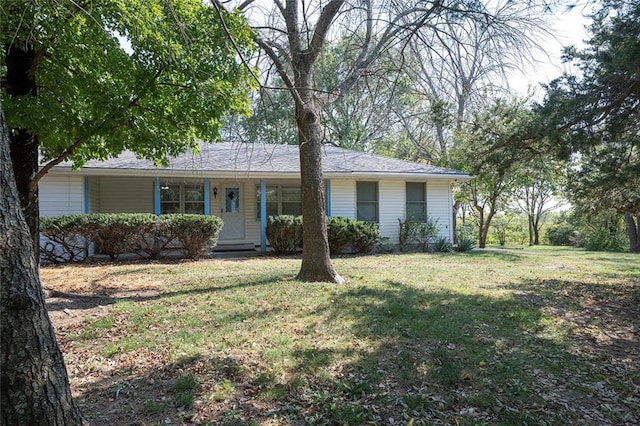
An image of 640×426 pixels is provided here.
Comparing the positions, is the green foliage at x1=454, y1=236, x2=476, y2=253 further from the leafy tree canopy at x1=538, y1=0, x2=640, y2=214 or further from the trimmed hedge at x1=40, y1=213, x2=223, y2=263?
the trimmed hedge at x1=40, y1=213, x2=223, y2=263

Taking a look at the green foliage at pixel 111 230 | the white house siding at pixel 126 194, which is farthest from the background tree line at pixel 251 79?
the white house siding at pixel 126 194

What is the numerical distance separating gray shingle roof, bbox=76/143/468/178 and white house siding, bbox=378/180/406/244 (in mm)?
678

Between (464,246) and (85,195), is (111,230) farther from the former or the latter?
(464,246)

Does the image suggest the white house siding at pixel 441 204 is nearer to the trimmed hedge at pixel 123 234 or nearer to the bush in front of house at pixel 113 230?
the trimmed hedge at pixel 123 234

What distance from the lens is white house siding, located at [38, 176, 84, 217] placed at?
12.3 meters

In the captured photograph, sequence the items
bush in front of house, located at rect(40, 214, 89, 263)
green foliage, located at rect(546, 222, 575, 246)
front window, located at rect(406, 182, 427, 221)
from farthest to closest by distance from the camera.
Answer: green foliage, located at rect(546, 222, 575, 246) → front window, located at rect(406, 182, 427, 221) → bush in front of house, located at rect(40, 214, 89, 263)

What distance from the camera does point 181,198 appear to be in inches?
586

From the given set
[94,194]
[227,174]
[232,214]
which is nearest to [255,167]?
[227,174]

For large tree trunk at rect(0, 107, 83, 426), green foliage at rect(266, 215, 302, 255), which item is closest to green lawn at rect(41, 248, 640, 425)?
large tree trunk at rect(0, 107, 83, 426)

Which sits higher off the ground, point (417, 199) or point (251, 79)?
point (251, 79)

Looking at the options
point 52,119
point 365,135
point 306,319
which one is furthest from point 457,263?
point 365,135

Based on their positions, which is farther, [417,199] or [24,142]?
[417,199]

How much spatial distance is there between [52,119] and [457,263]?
379 inches

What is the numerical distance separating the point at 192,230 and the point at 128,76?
613 cm
